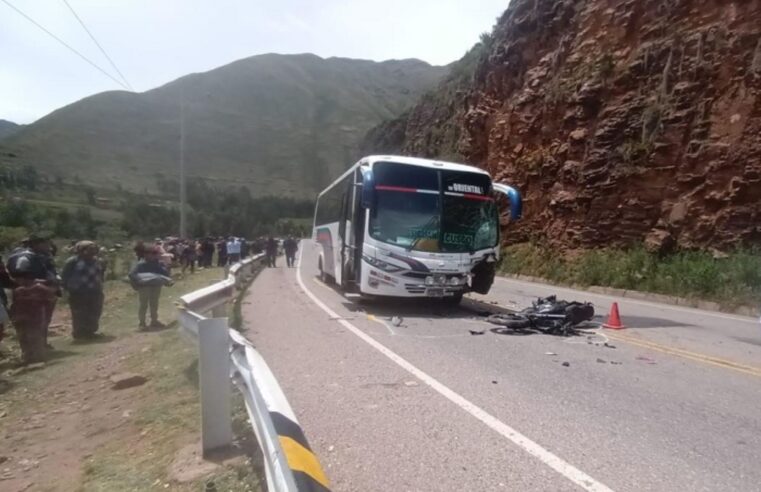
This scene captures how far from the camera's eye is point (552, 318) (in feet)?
31.3

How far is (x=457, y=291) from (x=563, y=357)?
4.06 metres

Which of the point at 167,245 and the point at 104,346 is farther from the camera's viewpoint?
the point at 167,245

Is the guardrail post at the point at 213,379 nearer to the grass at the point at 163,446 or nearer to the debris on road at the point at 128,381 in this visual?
the grass at the point at 163,446

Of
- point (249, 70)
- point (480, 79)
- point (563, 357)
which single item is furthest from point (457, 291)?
point (249, 70)

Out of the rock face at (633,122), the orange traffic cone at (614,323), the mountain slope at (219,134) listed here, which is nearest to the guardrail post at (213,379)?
the orange traffic cone at (614,323)

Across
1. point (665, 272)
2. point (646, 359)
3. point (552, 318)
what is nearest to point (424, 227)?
point (552, 318)

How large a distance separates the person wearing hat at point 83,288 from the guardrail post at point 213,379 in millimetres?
6975

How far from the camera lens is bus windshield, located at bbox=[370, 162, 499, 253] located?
37.0 ft

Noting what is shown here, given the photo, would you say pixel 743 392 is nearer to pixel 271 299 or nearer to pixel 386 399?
pixel 386 399

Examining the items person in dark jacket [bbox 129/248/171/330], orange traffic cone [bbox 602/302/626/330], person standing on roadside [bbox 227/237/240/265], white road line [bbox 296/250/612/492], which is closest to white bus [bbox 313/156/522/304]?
orange traffic cone [bbox 602/302/626/330]

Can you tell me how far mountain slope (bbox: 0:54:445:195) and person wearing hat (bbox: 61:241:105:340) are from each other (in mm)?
78812

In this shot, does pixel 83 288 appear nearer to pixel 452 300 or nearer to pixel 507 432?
pixel 452 300

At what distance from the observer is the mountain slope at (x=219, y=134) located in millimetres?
100312

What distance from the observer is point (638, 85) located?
21.6 metres
